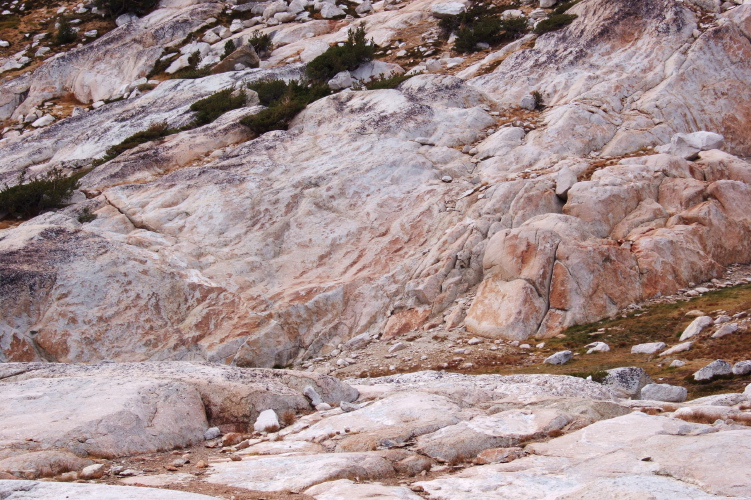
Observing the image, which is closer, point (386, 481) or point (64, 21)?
point (386, 481)

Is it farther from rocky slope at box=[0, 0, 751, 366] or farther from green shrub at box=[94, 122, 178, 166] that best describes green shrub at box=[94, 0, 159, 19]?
green shrub at box=[94, 122, 178, 166]

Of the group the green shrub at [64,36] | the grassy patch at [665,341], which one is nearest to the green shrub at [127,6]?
the green shrub at [64,36]

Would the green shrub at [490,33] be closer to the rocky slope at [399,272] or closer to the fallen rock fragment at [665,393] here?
the rocky slope at [399,272]

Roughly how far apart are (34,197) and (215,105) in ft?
40.8

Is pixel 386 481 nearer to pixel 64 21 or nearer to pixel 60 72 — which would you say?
pixel 60 72

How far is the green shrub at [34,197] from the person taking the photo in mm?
30469

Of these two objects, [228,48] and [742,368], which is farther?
[228,48]

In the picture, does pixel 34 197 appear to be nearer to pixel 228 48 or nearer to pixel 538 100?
pixel 228 48

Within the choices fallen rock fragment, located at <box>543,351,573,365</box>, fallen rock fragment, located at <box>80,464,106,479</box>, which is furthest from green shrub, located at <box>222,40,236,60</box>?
fallen rock fragment, located at <box>80,464,106,479</box>

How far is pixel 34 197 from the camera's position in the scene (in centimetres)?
3056

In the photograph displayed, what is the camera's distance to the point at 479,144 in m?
31.3

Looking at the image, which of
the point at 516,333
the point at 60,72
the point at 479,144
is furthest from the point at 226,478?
the point at 60,72

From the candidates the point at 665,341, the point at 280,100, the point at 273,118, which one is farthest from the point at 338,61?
the point at 665,341

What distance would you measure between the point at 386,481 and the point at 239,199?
2155 cm
